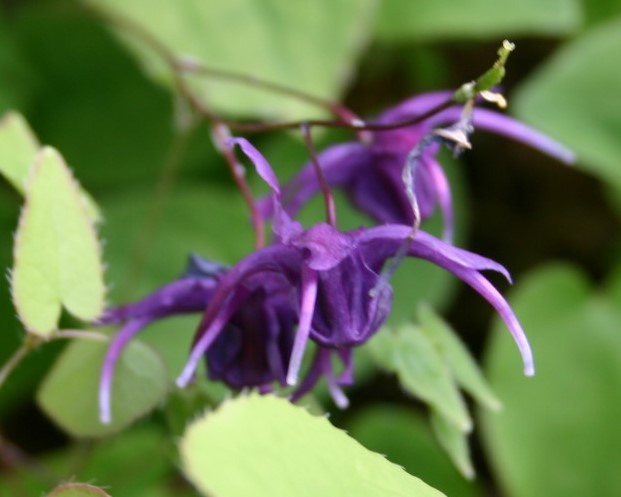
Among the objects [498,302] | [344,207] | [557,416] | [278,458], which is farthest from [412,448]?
[278,458]

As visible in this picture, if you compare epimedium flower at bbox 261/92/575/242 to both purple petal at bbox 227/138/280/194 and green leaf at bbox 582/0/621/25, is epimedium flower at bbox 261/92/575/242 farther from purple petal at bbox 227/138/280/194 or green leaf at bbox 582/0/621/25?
green leaf at bbox 582/0/621/25

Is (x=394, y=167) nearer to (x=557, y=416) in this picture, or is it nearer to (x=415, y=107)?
(x=415, y=107)

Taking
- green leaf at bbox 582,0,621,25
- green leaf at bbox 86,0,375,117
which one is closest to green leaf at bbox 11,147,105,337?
green leaf at bbox 86,0,375,117

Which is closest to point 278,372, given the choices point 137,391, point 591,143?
point 137,391

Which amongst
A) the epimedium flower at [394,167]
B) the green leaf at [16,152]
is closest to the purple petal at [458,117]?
the epimedium flower at [394,167]

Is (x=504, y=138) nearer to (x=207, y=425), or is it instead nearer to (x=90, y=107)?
(x=90, y=107)
